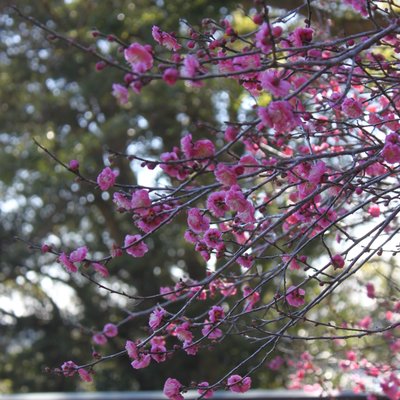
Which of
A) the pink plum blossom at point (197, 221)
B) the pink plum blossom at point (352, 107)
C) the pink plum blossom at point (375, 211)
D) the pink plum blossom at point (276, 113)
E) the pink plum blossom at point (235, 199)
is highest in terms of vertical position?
the pink plum blossom at point (375, 211)

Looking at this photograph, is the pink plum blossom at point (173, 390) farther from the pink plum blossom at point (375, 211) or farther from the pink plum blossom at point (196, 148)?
the pink plum blossom at point (375, 211)

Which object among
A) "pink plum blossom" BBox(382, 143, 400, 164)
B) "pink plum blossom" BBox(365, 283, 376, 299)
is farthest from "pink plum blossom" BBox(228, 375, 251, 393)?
"pink plum blossom" BBox(365, 283, 376, 299)

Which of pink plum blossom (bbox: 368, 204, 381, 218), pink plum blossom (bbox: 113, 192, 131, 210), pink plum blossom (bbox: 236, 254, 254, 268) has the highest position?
pink plum blossom (bbox: 368, 204, 381, 218)

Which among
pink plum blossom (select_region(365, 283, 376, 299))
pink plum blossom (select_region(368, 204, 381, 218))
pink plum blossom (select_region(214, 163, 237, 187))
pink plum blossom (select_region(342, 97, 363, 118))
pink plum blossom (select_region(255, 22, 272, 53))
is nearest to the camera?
pink plum blossom (select_region(255, 22, 272, 53))

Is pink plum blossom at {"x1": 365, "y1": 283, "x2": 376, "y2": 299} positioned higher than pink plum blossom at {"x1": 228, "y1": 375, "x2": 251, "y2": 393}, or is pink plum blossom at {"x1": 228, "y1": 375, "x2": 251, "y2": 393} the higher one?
pink plum blossom at {"x1": 365, "y1": 283, "x2": 376, "y2": 299}

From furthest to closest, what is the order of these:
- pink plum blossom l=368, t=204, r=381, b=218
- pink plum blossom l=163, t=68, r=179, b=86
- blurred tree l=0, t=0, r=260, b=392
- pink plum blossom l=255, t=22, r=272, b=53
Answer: blurred tree l=0, t=0, r=260, b=392, pink plum blossom l=368, t=204, r=381, b=218, pink plum blossom l=255, t=22, r=272, b=53, pink plum blossom l=163, t=68, r=179, b=86

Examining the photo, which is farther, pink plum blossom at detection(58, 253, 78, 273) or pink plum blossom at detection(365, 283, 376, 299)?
pink plum blossom at detection(365, 283, 376, 299)

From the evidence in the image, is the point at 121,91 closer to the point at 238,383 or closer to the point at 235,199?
the point at 235,199

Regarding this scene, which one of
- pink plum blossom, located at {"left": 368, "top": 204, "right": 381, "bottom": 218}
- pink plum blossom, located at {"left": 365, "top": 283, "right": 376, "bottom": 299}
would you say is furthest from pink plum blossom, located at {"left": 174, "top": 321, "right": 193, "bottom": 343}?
pink plum blossom, located at {"left": 365, "top": 283, "right": 376, "bottom": 299}

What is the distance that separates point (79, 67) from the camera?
6.40m

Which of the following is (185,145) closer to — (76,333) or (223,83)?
(223,83)

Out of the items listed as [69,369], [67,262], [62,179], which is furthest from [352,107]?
[62,179]

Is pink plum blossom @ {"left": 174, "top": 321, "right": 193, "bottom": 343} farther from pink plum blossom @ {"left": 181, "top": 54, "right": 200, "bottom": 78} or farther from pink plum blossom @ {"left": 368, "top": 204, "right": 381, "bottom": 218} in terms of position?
pink plum blossom @ {"left": 368, "top": 204, "right": 381, "bottom": 218}

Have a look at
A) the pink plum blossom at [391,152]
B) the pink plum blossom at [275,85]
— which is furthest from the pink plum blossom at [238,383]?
the pink plum blossom at [275,85]
